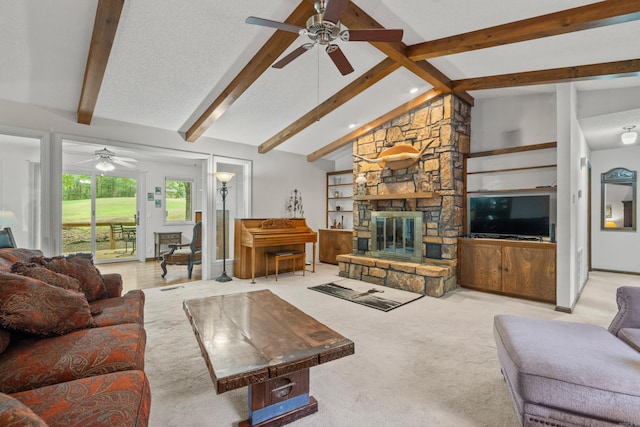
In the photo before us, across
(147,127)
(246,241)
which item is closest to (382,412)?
(246,241)

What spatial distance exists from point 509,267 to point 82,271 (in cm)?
491

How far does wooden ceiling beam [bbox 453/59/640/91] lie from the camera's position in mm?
3158

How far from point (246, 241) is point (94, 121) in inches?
107

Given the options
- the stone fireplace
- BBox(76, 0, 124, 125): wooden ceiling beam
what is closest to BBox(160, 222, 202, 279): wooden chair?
BBox(76, 0, 124, 125): wooden ceiling beam

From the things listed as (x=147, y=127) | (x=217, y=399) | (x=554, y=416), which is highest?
(x=147, y=127)

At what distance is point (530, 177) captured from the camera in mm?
4398

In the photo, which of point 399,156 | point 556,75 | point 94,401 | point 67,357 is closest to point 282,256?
point 399,156

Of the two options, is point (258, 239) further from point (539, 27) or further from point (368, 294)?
point (539, 27)

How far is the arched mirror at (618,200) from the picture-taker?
557cm

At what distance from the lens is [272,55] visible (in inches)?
125

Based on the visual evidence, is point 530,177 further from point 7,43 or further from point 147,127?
point 7,43

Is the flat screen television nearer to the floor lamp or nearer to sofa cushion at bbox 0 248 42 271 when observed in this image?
the floor lamp

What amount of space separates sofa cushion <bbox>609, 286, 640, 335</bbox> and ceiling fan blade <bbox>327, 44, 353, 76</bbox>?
8.82 ft

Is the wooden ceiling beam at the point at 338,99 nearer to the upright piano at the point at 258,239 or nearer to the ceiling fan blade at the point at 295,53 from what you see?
the upright piano at the point at 258,239
